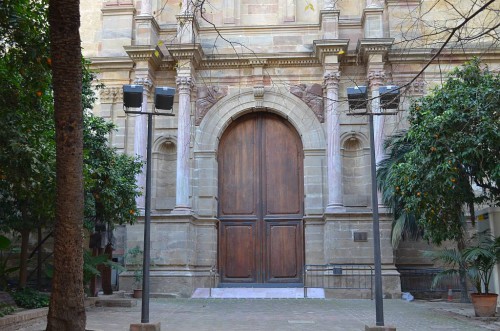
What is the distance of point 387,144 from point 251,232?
5.53 m

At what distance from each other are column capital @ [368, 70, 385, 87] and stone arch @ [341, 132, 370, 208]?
1.80m

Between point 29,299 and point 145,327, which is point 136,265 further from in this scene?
point 145,327

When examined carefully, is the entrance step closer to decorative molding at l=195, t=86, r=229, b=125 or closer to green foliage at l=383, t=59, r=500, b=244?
green foliage at l=383, t=59, r=500, b=244

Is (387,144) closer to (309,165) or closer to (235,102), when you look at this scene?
(309,165)

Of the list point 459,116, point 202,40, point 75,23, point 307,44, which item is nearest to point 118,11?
point 202,40

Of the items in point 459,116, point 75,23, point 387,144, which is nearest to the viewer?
point 75,23

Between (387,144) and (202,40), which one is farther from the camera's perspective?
(202,40)

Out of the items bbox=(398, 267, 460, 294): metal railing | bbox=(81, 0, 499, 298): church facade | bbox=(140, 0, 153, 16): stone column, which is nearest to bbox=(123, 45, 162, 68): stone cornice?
bbox=(81, 0, 499, 298): church facade

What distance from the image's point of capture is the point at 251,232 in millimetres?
20609

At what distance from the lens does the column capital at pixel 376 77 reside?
19984 mm

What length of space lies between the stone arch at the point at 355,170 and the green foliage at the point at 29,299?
10.6 m

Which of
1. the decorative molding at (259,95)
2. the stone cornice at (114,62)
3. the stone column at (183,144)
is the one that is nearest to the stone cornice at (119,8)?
the stone cornice at (114,62)

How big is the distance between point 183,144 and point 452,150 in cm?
953

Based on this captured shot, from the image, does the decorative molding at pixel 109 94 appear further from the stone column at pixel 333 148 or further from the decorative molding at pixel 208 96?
the stone column at pixel 333 148
